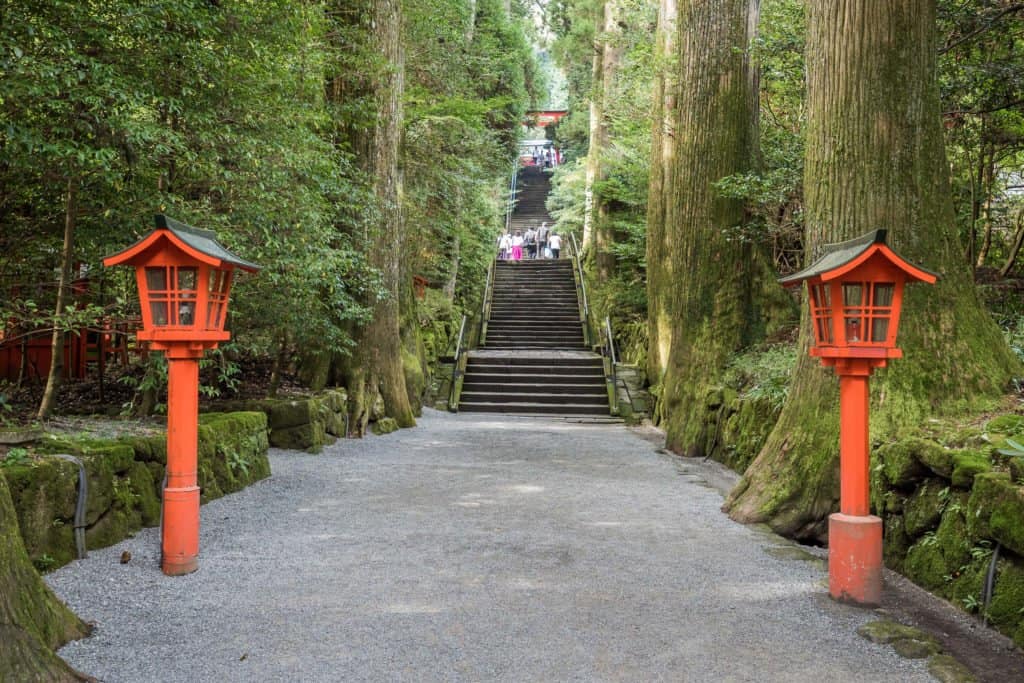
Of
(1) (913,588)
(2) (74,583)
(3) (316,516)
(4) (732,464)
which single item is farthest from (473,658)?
(4) (732,464)

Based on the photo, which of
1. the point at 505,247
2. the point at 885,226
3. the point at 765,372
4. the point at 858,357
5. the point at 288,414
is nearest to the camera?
the point at 858,357

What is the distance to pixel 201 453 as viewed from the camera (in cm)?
602

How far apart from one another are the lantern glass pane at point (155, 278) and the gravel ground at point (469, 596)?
1.52 metres

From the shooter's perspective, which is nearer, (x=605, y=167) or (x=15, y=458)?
(x=15, y=458)

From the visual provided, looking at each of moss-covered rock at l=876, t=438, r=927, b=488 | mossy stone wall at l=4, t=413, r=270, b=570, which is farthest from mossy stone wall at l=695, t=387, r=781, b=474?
mossy stone wall at l=4, t=413, r=270, b=570

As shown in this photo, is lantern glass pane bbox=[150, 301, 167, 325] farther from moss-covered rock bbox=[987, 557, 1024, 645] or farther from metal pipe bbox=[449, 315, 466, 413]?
metal pipe bbox=[449, 315, 466, 413]

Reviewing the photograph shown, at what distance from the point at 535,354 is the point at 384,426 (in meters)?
6.43

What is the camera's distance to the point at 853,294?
13.0 feet

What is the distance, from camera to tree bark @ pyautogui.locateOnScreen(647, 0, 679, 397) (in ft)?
38.9

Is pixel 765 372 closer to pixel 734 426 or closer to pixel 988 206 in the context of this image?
pixel 734 426

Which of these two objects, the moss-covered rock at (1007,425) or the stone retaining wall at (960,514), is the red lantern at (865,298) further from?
the moss-covered rock at (1007,425)

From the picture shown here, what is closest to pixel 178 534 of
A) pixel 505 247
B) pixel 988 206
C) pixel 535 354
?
pixel 988 206

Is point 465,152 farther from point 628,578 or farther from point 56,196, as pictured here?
point 628,578

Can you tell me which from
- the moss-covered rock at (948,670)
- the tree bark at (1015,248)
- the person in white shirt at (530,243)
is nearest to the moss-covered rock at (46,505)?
the moss-covered rock at (948,670)
